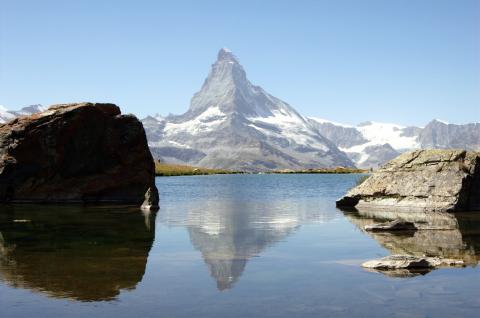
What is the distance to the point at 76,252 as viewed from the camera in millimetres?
27297

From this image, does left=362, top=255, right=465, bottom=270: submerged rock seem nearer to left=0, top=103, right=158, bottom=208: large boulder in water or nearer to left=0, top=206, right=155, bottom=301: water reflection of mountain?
left=0, top=206, right=155, bottom=301: water reflection of mountain

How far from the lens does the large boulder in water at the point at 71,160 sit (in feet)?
216

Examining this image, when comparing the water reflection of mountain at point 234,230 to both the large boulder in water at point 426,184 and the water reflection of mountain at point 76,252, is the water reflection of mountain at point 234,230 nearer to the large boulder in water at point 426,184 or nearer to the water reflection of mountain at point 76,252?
the water reflection of mountain at point 76,252

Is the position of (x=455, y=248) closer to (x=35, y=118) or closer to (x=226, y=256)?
(x=226, y=256)

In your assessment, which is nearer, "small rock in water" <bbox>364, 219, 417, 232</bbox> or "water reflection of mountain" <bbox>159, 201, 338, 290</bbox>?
"water reflection of mountain" <bbox>159, 201, 338, 290</bbox>

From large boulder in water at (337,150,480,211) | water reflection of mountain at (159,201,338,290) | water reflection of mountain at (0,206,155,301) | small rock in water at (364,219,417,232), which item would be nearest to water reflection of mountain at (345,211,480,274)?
small rock in water at (364,219,417,232)

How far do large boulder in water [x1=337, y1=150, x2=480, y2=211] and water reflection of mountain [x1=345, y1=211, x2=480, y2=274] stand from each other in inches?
130

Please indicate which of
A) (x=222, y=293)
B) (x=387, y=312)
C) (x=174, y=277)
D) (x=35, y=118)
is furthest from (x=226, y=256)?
(x=35, y=118)

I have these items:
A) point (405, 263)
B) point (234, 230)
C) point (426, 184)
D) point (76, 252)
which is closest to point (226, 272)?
point (405, 263)

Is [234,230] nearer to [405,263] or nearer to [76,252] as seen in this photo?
[76,252]

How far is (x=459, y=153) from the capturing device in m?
55.3

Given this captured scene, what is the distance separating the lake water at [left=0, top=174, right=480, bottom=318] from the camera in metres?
16.5

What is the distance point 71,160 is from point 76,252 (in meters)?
41.7

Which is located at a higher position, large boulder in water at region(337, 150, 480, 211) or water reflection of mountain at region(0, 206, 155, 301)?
large boulder in water at region(337, 150, 480, 211)
